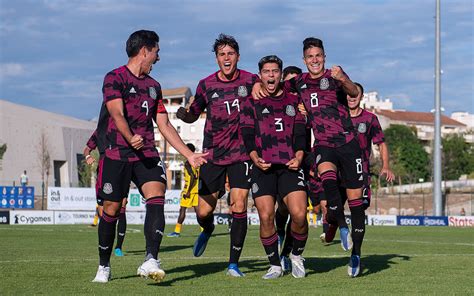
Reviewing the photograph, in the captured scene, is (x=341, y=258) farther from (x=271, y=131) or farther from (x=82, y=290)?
(x=82, y=290)

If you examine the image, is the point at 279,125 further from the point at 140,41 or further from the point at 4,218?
→ the point at 4,218

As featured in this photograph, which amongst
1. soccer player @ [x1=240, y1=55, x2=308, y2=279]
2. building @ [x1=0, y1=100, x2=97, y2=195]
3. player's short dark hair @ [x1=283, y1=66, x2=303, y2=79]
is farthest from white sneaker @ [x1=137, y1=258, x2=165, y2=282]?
building @ [x1=0, y1=100, x2=97, y2=195]

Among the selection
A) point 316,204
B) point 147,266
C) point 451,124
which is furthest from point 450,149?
point 147,266

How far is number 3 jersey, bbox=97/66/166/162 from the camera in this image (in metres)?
9.53

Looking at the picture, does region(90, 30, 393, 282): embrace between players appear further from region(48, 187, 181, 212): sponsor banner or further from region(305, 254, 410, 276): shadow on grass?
region(48, 187, 181, 212): sponsor banner

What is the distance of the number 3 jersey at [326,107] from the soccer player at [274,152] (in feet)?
0.97

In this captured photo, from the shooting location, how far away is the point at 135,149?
948cm

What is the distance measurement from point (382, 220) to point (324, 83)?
34647 mm

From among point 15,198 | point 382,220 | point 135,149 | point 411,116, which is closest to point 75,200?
point 15,198

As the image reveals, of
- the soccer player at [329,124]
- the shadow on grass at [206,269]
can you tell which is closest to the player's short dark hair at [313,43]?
the soccer player at [329,124]

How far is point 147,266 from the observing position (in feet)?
29.5

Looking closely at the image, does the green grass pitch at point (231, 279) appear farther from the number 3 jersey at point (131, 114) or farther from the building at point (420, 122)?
the building at point (420, 122)

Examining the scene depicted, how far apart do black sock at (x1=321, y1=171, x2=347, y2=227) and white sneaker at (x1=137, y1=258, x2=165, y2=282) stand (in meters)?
2.72

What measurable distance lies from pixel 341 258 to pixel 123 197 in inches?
195
